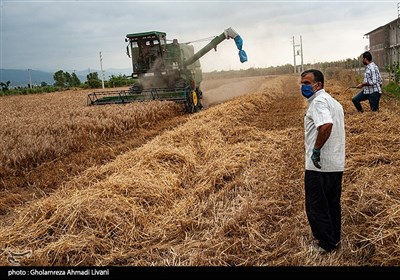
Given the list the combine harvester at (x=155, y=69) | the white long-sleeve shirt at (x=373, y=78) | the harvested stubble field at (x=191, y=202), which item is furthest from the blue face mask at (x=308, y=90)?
the combine harvester at (x=155, y=69)

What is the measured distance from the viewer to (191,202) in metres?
4.90

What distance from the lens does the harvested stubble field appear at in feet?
11.9

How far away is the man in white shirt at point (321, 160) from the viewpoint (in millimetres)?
3371

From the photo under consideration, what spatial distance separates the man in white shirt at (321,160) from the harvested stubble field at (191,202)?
0.25 metres

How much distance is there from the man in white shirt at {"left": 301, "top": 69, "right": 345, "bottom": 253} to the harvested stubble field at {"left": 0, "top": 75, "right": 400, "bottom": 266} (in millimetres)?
255

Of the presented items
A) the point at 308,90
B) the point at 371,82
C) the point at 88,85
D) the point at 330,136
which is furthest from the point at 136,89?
the point at 88,85

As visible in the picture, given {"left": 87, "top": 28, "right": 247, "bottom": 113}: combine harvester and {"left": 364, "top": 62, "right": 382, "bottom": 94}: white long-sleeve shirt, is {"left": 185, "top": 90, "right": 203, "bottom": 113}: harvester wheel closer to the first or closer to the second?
{"left": 87, "top": 28, "right": 247, "bottom": 113}: combine harvester

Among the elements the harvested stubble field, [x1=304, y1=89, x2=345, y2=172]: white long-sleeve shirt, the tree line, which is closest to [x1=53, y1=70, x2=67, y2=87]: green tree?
the tree line

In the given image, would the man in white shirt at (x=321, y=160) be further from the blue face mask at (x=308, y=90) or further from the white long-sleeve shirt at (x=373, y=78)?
the white long-sleeve shirt at (x=373, y=78)

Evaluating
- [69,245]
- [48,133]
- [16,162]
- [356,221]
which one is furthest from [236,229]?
[48,133]

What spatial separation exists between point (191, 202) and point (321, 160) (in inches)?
81.4

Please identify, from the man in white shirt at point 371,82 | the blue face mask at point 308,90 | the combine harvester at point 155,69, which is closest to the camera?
the blue face mask at point 308,90
